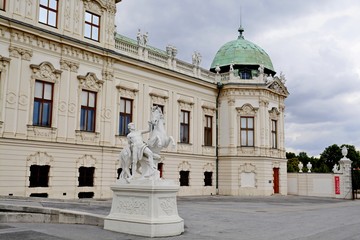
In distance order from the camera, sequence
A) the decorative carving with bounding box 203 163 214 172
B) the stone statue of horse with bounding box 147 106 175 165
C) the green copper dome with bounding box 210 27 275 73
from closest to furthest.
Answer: the stone statue of horse with bounding box 147 106 175 165 → the decorative carving with bounding box 203 163 214 172 → the green copper dome with bounding box 210 27 275 73

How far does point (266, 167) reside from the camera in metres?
33.2

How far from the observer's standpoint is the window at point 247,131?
3359cm

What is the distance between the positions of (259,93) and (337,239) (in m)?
24.1

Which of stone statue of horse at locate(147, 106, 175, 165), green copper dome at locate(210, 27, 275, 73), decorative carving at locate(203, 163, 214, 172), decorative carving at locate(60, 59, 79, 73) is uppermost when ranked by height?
green copper dome at locate(210, 27, 275, 73)

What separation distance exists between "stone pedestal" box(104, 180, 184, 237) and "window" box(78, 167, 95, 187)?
1266cm

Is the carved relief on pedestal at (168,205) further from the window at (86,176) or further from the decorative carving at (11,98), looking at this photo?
the window at (86,176)

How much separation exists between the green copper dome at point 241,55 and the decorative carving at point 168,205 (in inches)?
1055

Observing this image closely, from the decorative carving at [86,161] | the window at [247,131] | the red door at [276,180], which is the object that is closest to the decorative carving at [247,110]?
the window at [247,131]

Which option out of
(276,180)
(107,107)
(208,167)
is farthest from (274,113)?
(107,107)

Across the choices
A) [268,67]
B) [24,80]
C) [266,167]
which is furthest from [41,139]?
[268,67]

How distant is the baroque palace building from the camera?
67.8 feet

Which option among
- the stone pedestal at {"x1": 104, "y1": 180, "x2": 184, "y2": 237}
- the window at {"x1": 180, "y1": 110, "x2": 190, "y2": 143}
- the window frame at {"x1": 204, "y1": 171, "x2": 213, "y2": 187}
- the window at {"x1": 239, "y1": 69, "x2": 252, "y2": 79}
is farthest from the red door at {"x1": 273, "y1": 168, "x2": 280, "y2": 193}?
the stone pedestal at {"x1": 104, "y1": 180, "x2": 184, "y2": 237}

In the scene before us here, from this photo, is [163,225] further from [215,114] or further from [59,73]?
[215,114]

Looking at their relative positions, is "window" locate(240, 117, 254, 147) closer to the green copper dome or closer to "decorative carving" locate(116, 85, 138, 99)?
the green copper dome
